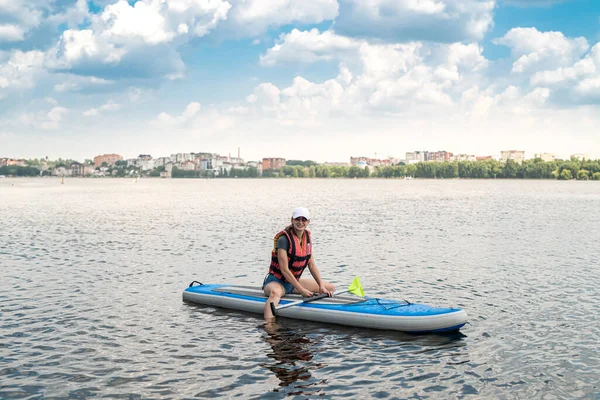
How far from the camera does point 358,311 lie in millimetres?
13086

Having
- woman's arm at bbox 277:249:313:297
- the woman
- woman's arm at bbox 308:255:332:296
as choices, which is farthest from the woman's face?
woman's arm at bbox 308:255:332:296

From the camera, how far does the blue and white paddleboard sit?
488 inches

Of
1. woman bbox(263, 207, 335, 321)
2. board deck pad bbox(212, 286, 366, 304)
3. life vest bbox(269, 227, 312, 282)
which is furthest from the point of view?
board deck pad bbox(212, 286, 366, 304)

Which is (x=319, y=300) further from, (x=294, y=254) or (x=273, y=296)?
(x=294, y=254)

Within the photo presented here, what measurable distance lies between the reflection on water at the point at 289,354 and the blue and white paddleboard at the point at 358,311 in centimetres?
76

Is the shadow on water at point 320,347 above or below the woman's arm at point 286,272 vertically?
below

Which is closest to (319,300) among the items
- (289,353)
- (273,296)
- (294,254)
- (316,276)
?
(316,276)

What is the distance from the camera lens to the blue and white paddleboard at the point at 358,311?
12383mm

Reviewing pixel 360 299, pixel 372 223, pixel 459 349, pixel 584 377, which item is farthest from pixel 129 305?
pixel 372 223

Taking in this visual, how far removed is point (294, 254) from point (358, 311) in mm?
1929

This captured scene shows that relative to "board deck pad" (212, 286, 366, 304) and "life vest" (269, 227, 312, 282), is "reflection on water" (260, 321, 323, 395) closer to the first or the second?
"board deck pad" (212, 286, 366, 304)

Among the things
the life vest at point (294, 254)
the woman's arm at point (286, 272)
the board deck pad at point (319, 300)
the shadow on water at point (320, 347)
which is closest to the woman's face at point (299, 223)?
the life vest at point (294, 254)

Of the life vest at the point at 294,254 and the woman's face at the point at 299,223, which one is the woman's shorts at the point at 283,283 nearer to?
the life vest at the point at 294,254

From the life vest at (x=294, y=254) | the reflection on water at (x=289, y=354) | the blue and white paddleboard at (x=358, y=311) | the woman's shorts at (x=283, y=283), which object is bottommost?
the reflection on water at (x=289, y=354)
